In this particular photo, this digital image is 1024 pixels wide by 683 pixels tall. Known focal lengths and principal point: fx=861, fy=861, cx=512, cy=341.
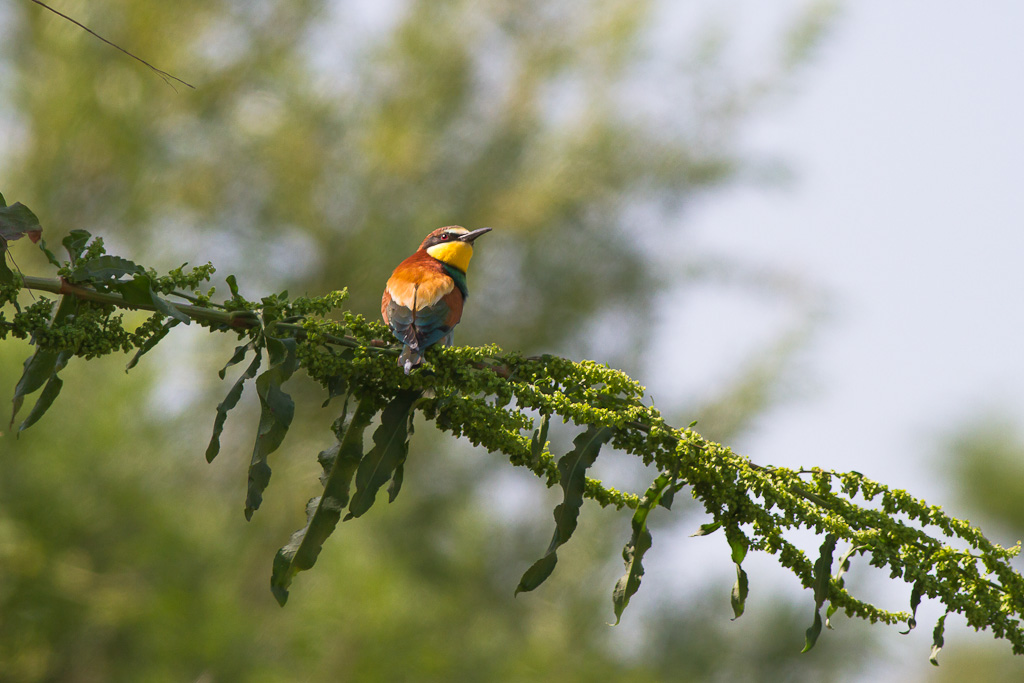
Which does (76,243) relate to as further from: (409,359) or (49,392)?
(409,359)

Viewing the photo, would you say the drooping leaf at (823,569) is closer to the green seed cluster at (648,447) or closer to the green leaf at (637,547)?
the green seed cluster at (648,447)

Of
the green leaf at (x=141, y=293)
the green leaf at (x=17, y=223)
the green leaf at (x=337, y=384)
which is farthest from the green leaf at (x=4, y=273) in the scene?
the green leaf at (x=337, y=384)

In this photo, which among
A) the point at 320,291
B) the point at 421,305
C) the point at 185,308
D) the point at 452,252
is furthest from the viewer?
the point at 320,291

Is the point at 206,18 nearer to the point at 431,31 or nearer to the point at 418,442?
the point at 431,31

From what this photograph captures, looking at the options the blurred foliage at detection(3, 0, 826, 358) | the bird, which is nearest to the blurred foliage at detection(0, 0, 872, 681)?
the blurred foliage at detection(3, 0, 826, 358)

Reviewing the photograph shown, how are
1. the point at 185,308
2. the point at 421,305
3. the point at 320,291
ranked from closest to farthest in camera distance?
the point at 185,308 → the point at 421,305 → the point at 320,291

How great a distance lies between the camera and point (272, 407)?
102 cm

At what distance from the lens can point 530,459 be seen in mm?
1060

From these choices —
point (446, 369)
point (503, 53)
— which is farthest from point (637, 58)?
point (446, 369)

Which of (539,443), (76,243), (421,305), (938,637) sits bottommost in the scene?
(938,637)

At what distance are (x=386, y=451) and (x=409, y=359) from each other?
0.12 m

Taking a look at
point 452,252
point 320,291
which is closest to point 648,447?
point 452,252

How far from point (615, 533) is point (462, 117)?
2.83 meters

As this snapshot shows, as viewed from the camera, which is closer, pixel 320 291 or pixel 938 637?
pixel 938 637
